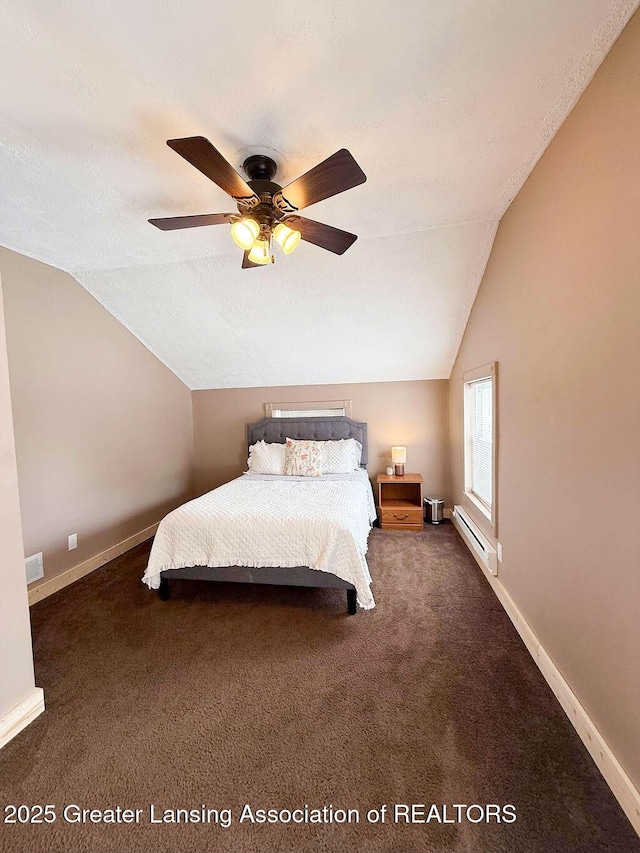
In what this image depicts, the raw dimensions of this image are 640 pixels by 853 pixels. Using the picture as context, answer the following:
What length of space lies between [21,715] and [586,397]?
279 centimetres

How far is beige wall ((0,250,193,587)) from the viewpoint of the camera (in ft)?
8.40

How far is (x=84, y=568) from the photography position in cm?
301

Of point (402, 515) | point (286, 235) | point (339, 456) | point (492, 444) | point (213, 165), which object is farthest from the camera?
point (339, 456)

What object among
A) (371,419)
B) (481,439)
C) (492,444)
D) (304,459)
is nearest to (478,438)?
(481,439)

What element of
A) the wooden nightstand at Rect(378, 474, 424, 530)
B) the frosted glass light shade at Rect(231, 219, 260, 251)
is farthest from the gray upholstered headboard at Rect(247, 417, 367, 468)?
the frosted glass light shade at Rect(231, 219, 260, 251)

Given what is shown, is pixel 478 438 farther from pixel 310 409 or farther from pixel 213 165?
pixel 213 165

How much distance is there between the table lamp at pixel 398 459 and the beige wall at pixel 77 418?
269cm

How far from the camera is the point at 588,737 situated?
54.7 inches

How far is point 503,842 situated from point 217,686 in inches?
50.8

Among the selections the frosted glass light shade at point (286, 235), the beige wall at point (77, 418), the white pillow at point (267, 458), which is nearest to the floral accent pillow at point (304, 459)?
the white pillow at point (267, 458)

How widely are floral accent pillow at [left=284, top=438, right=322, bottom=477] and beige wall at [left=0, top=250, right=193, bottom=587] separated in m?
1.48

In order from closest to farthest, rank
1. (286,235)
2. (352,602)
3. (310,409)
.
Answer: (286,235)
(352,602)
(310,409)

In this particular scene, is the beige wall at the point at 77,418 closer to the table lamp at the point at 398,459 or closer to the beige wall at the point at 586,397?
the table lamp at the point at 398,459

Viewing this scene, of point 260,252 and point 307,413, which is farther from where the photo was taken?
point 307,413
